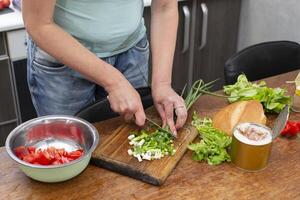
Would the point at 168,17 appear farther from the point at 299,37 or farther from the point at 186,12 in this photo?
the point at 299,37

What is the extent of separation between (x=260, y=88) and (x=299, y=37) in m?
1.14

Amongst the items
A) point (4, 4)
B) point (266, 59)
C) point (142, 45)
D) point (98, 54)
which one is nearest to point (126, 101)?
point (98, 54)

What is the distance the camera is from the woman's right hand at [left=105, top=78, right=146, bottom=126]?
1208 millimetres

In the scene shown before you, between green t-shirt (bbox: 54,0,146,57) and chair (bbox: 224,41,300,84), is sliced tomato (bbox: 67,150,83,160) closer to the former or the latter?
green t-shirt (bbox: 54,0,146,57)

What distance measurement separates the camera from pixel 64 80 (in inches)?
55.9

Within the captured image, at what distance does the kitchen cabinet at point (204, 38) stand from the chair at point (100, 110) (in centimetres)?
115

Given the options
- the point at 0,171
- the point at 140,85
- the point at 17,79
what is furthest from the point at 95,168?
the point at 17,79

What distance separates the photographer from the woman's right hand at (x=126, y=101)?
1.21 meters

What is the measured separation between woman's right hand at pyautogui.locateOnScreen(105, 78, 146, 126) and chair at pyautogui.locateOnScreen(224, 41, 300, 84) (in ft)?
2.08

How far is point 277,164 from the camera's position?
1159 mm

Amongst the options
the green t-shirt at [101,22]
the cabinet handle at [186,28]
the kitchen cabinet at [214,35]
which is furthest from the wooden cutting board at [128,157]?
the kitchen cabinet at [214,35]

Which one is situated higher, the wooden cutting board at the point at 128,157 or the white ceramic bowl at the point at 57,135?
the white ceramic bowl at the point at 57,135

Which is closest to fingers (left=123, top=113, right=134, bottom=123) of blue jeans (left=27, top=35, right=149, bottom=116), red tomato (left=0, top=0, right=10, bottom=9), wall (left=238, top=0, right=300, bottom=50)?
blue jeans (left=27, top=35, right=149, bottom=116)

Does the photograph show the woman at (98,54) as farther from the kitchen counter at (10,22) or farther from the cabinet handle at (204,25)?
the cabinet handle at (204,25)
